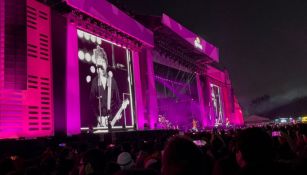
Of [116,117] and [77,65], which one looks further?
[116,117]

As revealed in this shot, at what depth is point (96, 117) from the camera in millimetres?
18188

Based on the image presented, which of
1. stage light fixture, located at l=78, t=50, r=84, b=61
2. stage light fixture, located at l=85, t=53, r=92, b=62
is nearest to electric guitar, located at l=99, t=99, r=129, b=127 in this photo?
stage light fixture, located at l=85, t=53, r=92, b=62

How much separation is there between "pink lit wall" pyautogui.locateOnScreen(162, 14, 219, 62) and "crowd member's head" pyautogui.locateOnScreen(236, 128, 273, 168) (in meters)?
24.7

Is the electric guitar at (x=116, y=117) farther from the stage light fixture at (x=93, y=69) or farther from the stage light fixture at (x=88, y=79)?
the stage light fixture at (x=93, y=69)

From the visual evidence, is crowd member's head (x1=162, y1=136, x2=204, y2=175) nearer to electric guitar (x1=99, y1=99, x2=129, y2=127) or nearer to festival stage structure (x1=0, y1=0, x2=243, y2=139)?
festival stage structure (x1=0, y1=0, x2=243, y2=139)

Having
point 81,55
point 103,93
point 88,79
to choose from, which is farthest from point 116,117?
point 81,55

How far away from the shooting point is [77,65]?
1747 cm

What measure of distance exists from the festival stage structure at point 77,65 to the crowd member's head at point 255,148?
1257 cm

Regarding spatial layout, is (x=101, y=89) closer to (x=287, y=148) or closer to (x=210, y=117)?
(x=287, y=148)

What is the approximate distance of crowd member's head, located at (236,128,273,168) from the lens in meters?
2.21

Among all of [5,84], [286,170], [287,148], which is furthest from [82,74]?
[286,170]

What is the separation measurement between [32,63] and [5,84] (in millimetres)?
1932

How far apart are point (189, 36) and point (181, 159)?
30856 mm

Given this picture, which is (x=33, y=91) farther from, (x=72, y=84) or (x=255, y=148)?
(x=255, y=148)
